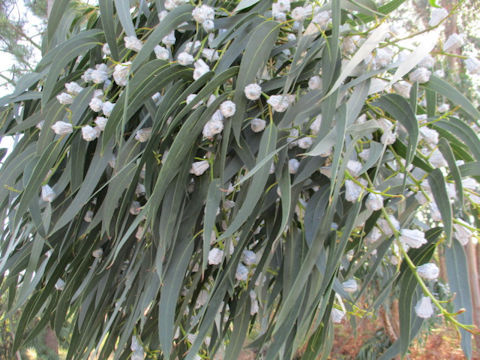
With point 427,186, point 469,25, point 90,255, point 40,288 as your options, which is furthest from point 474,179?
point 469,25

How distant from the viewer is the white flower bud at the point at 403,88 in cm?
42

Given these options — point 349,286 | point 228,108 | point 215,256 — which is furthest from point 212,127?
point 349,286

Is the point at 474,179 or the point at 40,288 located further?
the point at 40,288

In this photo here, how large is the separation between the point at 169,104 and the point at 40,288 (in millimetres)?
342

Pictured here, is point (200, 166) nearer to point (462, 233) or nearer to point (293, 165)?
point (293, 165)

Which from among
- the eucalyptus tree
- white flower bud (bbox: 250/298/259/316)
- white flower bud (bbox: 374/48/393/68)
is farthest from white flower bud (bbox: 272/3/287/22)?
white flower bud (bbox: 250/298/259/316)

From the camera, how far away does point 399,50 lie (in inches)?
16.4

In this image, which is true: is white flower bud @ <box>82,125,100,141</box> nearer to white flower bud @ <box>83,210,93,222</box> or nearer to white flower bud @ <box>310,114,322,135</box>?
white flower bud @ <box>83,210,93,222</box>

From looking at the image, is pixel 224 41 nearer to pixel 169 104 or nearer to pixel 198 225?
pixel 169 104

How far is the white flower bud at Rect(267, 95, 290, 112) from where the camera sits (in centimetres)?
42

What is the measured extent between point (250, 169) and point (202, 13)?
0.17 meters

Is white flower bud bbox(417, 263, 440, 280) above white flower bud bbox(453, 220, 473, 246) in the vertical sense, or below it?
below

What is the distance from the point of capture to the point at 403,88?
1.38ft

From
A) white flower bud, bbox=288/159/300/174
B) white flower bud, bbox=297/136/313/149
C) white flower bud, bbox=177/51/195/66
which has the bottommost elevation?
A: white flower bud, bbox=288/159/300/174
